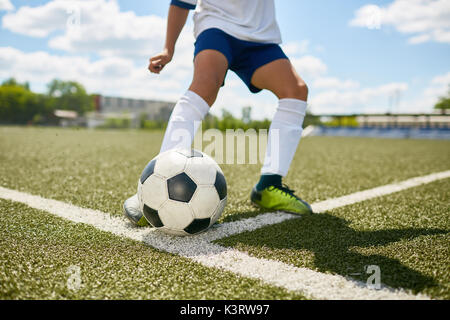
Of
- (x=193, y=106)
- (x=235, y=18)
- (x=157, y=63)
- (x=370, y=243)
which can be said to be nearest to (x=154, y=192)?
(x=193, y=106)

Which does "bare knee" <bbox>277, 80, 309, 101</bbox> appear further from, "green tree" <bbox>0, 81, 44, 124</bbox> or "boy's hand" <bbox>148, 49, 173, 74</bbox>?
"green tree" <bbox>0, 81, 44, 124</bbox>

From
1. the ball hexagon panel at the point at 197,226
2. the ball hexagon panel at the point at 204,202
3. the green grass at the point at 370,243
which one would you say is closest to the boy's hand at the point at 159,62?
the ball hexagon panel at the point at 204,202

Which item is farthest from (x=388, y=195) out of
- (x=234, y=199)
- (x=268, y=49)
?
(x=268, y=49)

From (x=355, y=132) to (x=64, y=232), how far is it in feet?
92.2

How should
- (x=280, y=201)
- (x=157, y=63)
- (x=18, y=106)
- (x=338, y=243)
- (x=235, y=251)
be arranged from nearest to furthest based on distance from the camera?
1. (x=235, y=251)
2. (x=338, y=243)
3. (x=157, y=63)
4. (x=280, y=201)
5. (x=18, y=106)

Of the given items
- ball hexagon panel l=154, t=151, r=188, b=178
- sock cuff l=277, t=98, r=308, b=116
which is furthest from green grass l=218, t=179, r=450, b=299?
sock cuff l=277, t=98, r=308, b=116

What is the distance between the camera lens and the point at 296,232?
186 centimetres

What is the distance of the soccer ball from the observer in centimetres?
170

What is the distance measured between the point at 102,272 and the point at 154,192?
0.51m

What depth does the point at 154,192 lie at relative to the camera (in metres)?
1.72

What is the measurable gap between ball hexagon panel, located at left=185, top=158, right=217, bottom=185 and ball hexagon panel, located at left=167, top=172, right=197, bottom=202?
0.10 ft

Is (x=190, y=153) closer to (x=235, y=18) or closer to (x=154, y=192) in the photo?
(x=154, y=192)

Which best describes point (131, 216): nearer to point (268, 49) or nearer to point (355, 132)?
point (268, 49)
